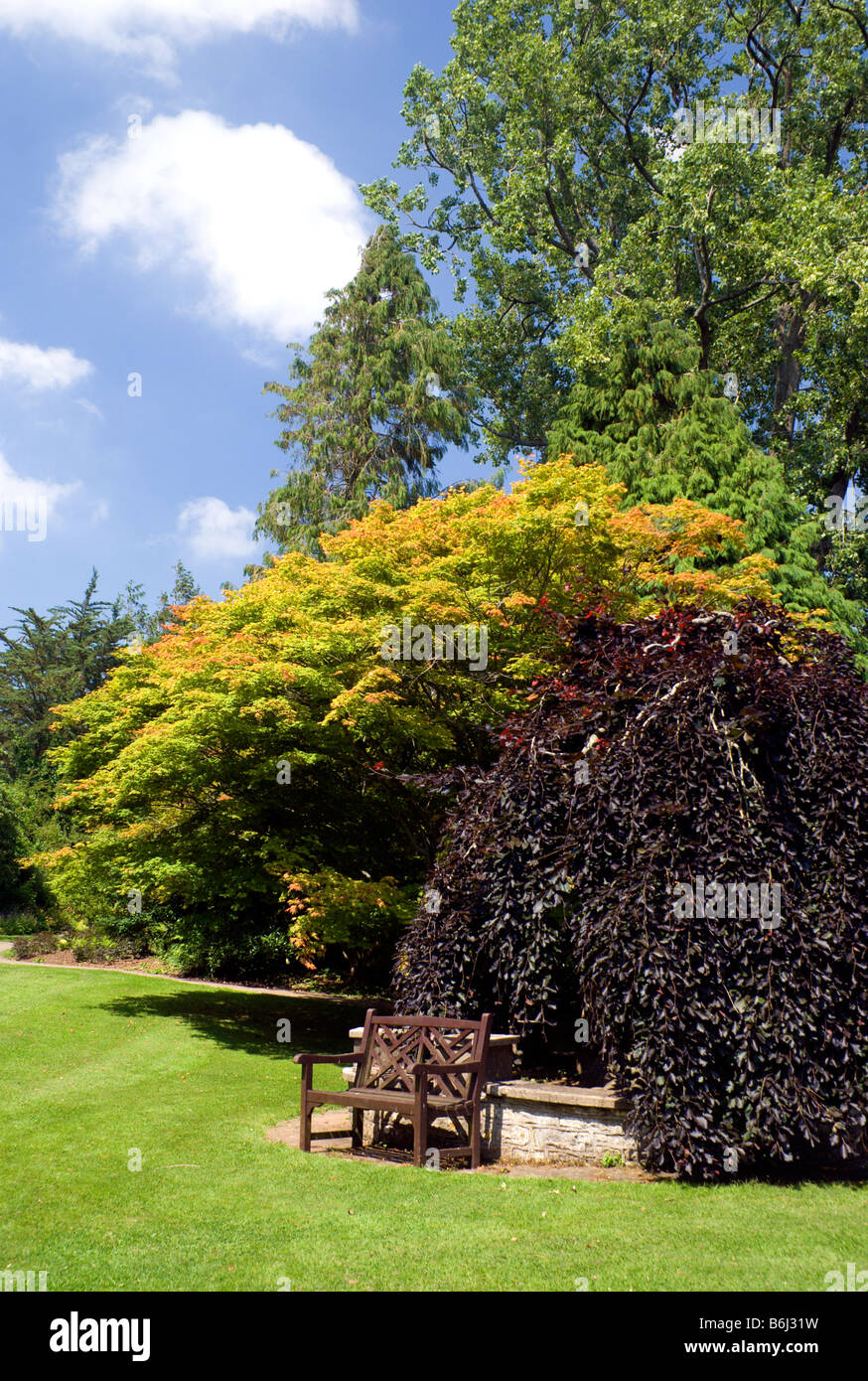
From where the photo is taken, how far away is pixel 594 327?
19.2 meters

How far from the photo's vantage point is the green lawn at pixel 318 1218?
4152 millimetres

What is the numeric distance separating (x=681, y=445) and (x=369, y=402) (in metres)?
11.5

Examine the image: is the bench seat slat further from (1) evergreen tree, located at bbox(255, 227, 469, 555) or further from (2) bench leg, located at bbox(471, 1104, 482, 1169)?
(1) evergreen tree, located at bbox(255, 227, 469, 555)

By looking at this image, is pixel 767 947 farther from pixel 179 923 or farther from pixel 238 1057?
pixel 179 923

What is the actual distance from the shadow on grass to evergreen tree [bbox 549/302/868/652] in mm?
9677

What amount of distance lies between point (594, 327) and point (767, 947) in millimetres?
16022

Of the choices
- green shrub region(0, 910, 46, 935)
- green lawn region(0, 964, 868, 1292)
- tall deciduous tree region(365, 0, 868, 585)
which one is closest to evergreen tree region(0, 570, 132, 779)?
green shrub region(0, 910, 46, 935)

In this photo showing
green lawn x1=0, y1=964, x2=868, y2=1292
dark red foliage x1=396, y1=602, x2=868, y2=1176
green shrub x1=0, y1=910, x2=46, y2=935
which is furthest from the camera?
green shrub x1=0, y1=910, x2=46, y2=935

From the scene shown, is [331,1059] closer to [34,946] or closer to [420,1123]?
[420,1123]

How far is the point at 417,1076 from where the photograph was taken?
6.17m

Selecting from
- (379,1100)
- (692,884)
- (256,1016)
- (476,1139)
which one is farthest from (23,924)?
(692,884)

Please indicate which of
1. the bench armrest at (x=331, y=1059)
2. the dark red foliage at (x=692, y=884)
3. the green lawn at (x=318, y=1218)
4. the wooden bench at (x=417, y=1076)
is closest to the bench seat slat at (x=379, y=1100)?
the wooden bench at (x=417, y=1076)

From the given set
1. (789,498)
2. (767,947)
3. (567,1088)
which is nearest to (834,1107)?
(767,947)

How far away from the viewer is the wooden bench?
245 inches
